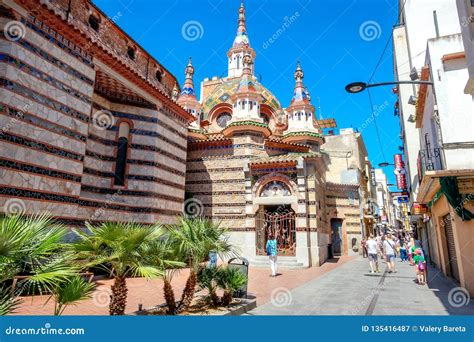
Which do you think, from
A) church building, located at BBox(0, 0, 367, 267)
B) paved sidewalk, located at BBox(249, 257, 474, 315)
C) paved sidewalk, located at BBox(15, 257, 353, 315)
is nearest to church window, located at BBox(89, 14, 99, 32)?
church building, located at BBox(0, 0, 367, 267)

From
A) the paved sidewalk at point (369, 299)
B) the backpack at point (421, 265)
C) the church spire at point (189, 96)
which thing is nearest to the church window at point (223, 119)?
the church spire at point (189, 96)

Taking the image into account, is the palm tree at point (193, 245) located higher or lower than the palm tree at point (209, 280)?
higher

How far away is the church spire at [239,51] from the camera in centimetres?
3269

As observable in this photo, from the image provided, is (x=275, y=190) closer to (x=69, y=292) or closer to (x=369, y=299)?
(x=369, y=299)

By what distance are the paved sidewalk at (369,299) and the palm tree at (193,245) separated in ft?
5.38

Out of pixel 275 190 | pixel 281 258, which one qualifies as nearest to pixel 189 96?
pixel 275 190

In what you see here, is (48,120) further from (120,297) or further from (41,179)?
(120,297)

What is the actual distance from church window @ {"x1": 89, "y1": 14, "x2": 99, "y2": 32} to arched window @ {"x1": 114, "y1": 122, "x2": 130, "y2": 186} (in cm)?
379

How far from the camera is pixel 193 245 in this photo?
245 inches

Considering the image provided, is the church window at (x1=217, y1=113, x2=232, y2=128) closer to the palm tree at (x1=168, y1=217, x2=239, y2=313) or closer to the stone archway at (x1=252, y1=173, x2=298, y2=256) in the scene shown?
the stone archway at (x1=252, y1=173, x2=298, y2=256)

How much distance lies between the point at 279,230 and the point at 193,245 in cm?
1177

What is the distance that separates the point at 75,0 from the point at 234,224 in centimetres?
1300

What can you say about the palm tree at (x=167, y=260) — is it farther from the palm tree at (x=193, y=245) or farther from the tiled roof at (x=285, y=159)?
the tiled roof at (x=285, y=159)

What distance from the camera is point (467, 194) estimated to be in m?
8.27
